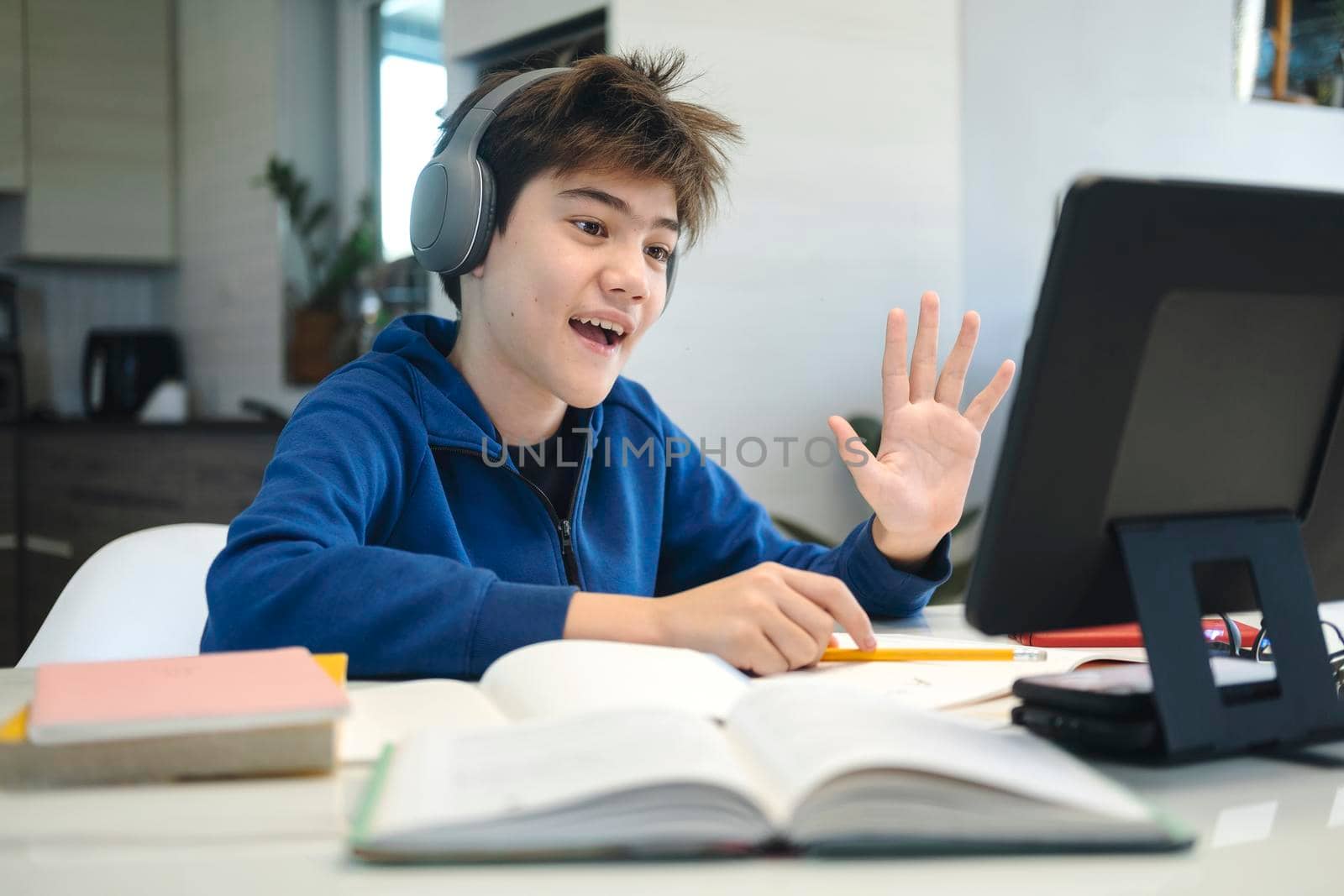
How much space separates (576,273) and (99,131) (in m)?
3.47

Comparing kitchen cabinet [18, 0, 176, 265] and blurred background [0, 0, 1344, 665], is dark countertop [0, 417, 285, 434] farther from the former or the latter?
kitchen cabinet [18, 0, 176, 265]

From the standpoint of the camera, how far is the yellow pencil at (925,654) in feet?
2.99

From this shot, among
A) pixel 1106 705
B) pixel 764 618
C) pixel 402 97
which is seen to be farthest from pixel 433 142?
pixel 402 97

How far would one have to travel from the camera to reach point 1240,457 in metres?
0.67

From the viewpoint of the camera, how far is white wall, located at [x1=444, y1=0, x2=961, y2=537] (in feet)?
7.78

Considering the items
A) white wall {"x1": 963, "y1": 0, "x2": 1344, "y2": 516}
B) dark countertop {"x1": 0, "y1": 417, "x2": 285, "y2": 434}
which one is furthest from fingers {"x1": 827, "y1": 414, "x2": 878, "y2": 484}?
dark countertop {"x1": 0, "y1": 417, "x2": 285, "y2": 434}

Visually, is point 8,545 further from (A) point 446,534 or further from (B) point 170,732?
(B) point 170,732

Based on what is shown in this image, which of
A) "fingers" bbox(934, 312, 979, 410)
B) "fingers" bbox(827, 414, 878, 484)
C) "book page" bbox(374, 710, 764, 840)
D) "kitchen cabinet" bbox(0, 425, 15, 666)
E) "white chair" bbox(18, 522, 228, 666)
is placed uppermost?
"fingers" bbox(934, 312, 979, 410)

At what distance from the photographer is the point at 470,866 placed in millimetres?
471

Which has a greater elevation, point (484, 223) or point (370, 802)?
point (484, 223)

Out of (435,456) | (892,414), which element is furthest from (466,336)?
(892,414)

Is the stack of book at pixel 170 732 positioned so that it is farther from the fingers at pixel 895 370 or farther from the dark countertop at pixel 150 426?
the dark countertop at pixel 150 426

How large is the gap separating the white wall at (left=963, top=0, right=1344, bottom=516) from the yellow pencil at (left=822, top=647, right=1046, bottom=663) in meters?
Result: 1.74

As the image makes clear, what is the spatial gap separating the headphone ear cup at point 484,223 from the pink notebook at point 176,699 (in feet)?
2.24
